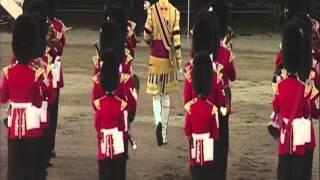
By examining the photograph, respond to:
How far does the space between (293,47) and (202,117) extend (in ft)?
2.92

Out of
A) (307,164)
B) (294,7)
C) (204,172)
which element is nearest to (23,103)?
(204,172)

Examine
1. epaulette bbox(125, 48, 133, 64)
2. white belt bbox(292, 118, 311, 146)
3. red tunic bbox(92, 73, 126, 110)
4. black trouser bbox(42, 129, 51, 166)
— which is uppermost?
epaulette bbox(125, 48, 133, 64)

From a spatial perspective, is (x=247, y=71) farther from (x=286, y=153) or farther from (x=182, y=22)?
(x=286, y=153)

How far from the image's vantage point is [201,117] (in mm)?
5883

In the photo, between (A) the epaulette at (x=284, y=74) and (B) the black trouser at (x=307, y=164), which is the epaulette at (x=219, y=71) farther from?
(B) the black trouser at (x=307, y=164)

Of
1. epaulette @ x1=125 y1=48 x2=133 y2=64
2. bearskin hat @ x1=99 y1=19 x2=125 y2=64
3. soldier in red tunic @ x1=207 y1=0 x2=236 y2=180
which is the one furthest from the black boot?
bearskin hat @ x1=99 y1=19 x2=125 y2=64

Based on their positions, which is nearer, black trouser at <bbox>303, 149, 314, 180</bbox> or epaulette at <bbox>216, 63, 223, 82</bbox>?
black trouser at <bbox>303, 149, 314, 180</bbox>

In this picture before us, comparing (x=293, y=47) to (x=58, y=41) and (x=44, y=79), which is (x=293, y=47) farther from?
(x=58, y=41)

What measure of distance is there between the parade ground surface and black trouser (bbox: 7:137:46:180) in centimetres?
82

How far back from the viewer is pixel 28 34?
6312 mm

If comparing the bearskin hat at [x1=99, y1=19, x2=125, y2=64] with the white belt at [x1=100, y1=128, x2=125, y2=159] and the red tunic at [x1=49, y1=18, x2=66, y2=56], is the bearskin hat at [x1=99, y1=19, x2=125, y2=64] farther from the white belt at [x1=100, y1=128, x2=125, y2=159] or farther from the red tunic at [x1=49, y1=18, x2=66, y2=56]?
the red tunic at [x1=49, y1=18, x2=66, y2=56]

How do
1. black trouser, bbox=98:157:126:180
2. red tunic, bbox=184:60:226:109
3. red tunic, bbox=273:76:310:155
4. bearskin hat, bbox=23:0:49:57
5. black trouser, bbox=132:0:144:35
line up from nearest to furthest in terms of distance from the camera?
red tunic, bbox=273:76:310:155 < red tunic, bbox=184:60:226:109 < black trouser, bbox=98:157:126:180 < bearskin hat, bbox=23:0:49:57 < black trouser, bbox=132:0:144:35

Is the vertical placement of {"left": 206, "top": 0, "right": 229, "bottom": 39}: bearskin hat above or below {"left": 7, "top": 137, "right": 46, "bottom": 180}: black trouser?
above

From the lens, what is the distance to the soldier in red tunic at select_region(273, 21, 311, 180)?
5832 mm
